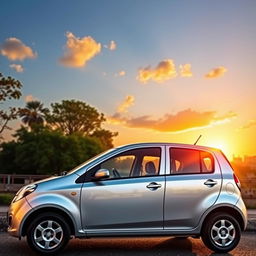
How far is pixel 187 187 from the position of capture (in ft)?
25.5

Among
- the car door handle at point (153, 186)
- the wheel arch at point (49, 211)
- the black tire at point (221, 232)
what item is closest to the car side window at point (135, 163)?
the car door handle at point (153, 186)

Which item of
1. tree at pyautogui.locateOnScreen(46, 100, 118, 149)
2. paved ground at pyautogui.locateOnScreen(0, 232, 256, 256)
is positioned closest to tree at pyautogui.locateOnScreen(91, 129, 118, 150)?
tree at pyautogui.locateOnScreen(46, 100, 118, 149)

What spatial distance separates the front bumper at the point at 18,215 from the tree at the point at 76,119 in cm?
5601

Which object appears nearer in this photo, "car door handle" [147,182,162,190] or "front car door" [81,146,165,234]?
"front car door" [81,146,165,234]

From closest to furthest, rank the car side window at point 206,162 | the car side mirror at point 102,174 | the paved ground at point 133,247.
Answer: the car side mirror at point 102,174 < the paved ground at point 133,247 < the car side window at point 206,162

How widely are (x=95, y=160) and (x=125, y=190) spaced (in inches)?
27.4

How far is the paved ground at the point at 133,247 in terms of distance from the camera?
7574 mm

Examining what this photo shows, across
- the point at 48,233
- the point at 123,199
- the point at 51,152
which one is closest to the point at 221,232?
the point at 123,199

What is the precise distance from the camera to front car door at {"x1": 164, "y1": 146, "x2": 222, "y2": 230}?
303 inches

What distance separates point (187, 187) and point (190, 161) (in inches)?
20.4

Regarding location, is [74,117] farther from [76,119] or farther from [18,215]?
[18,215]

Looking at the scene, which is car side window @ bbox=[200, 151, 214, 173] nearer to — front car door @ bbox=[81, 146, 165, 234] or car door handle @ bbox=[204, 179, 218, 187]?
car door handle @ bbox=[204, 179, 218, 187]

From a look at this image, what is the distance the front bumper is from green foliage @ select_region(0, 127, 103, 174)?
43.8 meters

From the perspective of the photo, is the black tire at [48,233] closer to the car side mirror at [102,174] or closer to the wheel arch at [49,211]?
the wheel arch at [49,211]
